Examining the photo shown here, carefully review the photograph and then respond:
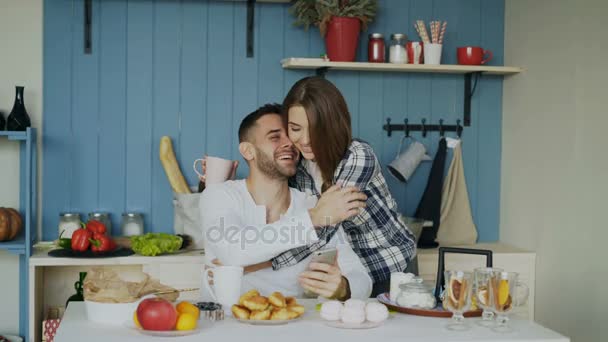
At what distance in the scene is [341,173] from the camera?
99.1 inches

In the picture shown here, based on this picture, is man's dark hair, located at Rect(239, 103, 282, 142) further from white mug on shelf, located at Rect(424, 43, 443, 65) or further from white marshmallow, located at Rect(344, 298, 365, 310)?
white mug on shelf, located at Rect(424, 43, 443, 65)

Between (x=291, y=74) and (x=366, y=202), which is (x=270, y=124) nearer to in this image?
(x=366, y=202)

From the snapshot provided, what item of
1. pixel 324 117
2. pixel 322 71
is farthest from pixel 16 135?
pixel 324 117

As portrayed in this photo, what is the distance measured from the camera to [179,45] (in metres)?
3.67

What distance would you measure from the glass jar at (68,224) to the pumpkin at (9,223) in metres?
0.18

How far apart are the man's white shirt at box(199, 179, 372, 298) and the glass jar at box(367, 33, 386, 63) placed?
1.05 m

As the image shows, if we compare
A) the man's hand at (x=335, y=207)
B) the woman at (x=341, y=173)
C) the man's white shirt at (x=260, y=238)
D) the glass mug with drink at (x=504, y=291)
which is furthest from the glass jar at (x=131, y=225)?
the glass mug with drink at (x=504, y=291)

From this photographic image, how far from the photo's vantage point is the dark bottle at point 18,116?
10.9 ft

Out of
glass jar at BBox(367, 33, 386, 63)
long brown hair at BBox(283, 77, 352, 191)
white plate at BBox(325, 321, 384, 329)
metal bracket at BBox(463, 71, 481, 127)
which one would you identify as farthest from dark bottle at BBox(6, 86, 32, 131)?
metal bracket at BBox(463, 71, 481, 127)

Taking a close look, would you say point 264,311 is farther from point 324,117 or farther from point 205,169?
point 205,169

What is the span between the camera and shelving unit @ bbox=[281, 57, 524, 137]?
11.5 ft

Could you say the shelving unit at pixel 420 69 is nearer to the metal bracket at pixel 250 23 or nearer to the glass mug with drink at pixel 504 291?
the metal bracket at pixel 250 23

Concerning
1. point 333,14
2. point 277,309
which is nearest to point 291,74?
point 333,14

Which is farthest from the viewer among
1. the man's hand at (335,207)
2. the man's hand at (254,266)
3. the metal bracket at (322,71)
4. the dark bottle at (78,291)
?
the metal bracket at (322,71)
